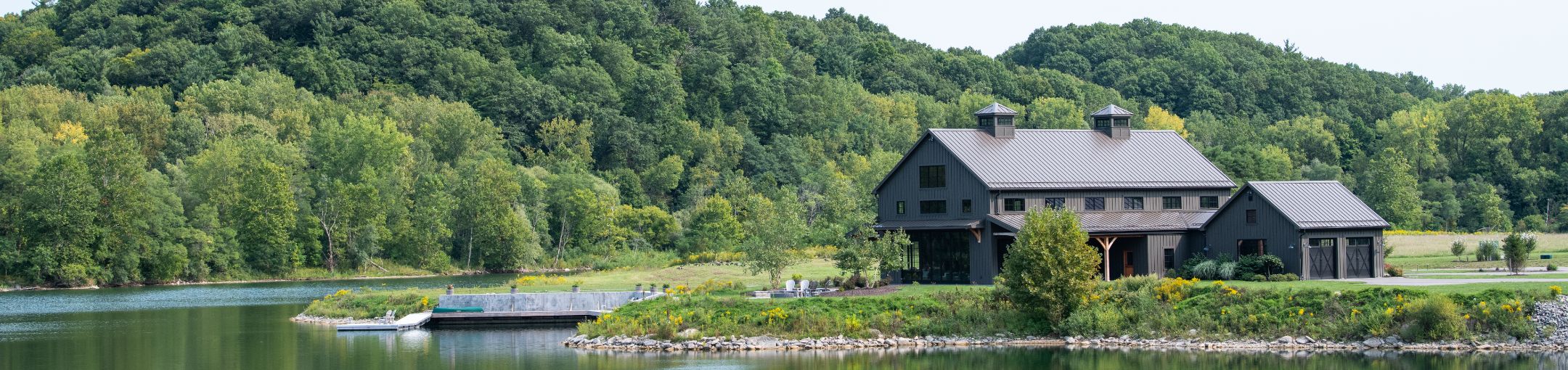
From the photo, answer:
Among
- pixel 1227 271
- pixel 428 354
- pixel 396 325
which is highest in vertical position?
pixel 1227 271

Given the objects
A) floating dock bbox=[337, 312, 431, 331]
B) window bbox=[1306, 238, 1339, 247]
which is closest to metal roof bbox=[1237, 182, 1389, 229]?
window bbox=[1306, 238, 1339, 247]

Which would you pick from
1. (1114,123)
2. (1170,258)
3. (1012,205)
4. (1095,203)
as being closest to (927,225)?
(1012,205)

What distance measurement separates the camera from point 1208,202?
56.5 meters

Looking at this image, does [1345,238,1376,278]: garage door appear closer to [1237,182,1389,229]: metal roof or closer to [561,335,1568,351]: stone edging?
[1237,182,1389,229]: metal roof

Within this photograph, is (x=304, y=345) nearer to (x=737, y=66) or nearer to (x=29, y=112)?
(x=29, y=112)

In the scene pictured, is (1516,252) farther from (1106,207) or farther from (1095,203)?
(1095,203)

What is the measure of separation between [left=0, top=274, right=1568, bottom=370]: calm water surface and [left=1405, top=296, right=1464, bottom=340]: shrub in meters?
1.18

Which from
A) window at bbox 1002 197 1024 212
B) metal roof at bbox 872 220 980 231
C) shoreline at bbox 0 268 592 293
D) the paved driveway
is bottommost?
shoreline at bbox 0 268 592 293

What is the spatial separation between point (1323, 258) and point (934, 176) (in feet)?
43.1

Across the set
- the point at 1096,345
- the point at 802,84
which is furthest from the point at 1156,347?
the point at 802,84

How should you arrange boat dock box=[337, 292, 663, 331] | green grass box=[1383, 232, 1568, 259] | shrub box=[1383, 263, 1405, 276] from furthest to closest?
1. green grass box=[1383, 232, 1568, 259]
2. shrub box=[1383, 263, 1405, 276]
3. boat dock box=[337, 292, 663, 331]

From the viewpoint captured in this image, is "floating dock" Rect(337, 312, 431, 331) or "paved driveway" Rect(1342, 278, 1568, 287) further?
"floating dock" Rect(337, 312, 431, 331)

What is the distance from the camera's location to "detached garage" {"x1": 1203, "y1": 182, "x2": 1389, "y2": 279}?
163 ft

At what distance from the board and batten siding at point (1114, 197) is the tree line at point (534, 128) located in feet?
21.0
